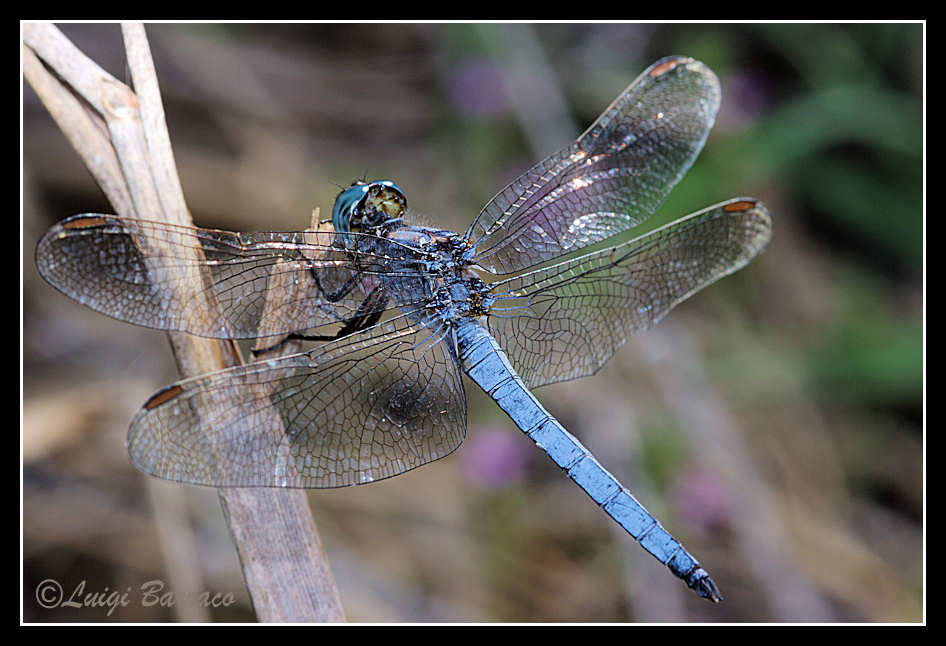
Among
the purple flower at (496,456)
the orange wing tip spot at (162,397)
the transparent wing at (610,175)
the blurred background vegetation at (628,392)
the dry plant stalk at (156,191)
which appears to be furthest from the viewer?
the purple flower at (496,456)

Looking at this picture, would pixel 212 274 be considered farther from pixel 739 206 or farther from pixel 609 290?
pixel 739 206

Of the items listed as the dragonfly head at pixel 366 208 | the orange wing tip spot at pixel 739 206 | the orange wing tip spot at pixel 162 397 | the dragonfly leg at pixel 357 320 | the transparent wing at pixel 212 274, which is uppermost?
the dragonfly head at pixel 366 208

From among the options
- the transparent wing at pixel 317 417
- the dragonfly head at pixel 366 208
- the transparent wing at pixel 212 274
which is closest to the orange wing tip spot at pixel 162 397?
the transparent wing at pixel 317 417

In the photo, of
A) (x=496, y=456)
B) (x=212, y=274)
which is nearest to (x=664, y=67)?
(x=212, y=274)

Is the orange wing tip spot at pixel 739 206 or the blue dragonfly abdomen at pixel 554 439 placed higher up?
the orange wing tip spot at pixel 739 206

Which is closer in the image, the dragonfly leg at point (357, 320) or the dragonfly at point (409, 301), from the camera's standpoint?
the dragonfly at point (409, 301)

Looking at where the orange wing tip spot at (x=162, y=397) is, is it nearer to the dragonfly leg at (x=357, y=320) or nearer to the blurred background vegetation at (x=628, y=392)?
the dragonfly leg at (x=357, y=320)
